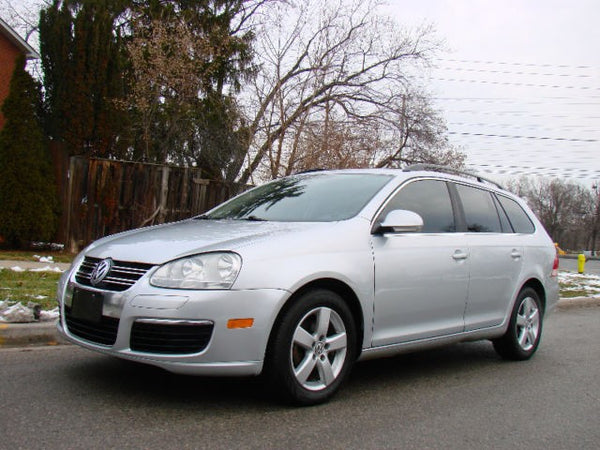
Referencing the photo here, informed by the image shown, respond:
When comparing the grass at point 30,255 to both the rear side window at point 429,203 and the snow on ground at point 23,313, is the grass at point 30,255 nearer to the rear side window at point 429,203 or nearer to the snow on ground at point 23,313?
the snow on ground at point 23,313

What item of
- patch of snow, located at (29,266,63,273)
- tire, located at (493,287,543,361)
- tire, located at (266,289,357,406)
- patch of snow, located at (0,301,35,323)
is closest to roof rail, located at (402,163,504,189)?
tire, located at (493,287,543,361)

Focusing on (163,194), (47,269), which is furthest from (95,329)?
(163,194)

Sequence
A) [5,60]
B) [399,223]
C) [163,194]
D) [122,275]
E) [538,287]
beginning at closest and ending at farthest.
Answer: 1. [122,275]
2. [399,223]
3. [538,287]
4. [163,194]
5. [5,60]

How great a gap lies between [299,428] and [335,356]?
687 millimetres

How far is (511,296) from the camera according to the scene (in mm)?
5777

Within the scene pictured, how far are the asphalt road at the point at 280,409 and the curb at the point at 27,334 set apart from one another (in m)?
0.26

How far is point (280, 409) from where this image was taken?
13.1 ft

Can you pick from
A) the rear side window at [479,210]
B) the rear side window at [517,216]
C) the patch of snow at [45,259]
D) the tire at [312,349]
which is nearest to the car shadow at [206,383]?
the tire at [312,349]

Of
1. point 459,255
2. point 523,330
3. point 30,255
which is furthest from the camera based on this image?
point 30,255

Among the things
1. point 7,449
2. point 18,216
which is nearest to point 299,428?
point 7,449

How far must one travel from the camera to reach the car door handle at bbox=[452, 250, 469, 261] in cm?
509

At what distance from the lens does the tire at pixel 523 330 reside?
5.93 m

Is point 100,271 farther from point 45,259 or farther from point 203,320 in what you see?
point 45,259

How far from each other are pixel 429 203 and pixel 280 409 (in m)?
2.18
